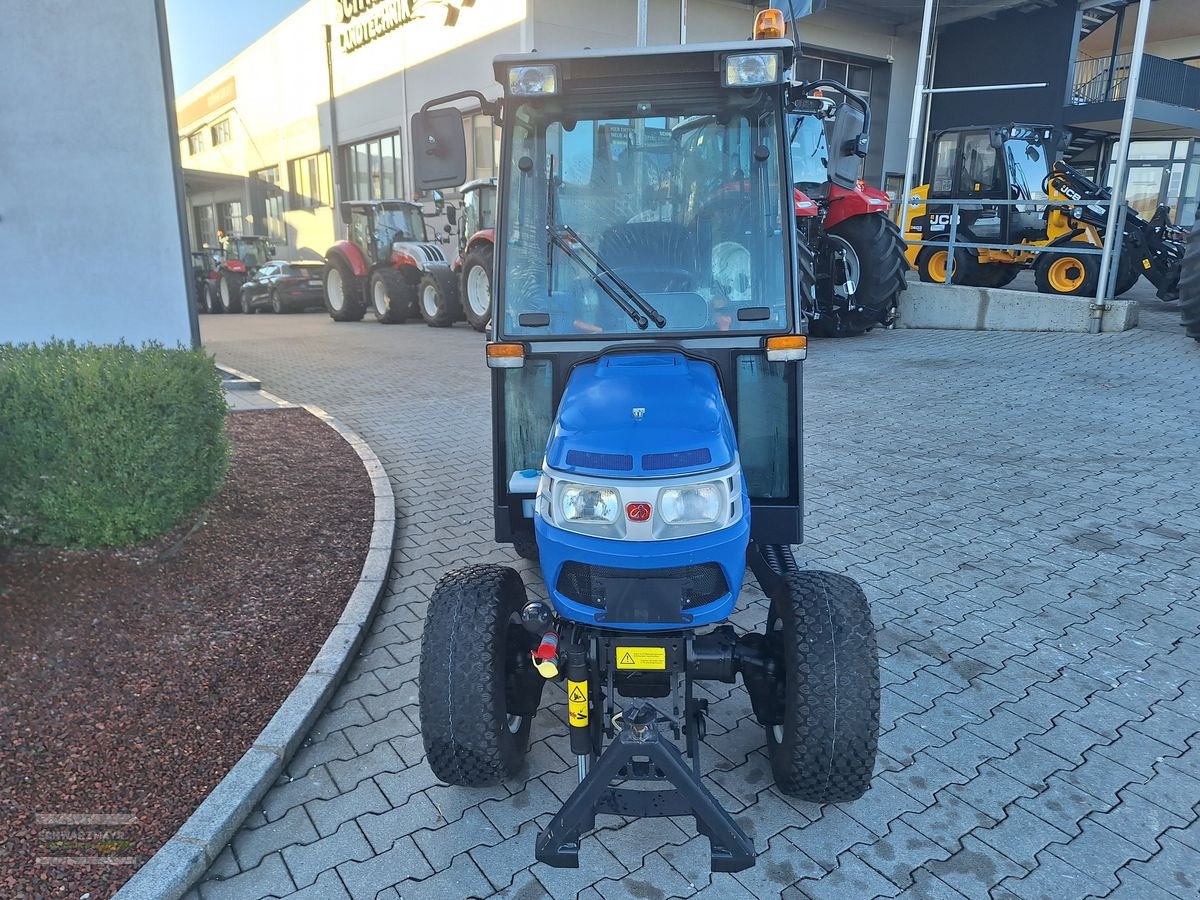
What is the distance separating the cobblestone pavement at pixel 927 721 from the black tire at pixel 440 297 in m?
8.60

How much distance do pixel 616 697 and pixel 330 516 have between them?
3.14 metres

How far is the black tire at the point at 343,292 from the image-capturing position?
17688 mm

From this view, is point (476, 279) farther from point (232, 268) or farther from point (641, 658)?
point (232, 268)

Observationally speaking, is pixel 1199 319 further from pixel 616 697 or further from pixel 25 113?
pixel 25 113

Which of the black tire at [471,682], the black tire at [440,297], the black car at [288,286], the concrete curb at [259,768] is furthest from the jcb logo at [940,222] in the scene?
the black car at [288,286]

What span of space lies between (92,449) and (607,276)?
2.72m

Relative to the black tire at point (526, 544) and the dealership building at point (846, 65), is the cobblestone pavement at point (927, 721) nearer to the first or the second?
the black tire at point (526, 544)

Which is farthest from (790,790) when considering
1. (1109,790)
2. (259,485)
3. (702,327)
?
(259,485)

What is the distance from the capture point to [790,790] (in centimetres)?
266

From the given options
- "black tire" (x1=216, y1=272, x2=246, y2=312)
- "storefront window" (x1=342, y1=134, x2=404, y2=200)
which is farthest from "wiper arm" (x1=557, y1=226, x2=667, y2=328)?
"black tire" (x1=216, y1=272, x2=246, y2=312)

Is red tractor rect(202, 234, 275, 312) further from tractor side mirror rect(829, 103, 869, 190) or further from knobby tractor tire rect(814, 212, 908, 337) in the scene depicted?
tractor side mirror rect(829, 103, 869, 190)

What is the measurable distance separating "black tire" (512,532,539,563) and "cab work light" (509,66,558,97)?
1.62 metres

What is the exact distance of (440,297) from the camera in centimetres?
1527

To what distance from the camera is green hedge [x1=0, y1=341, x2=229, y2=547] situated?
393 centimetres
